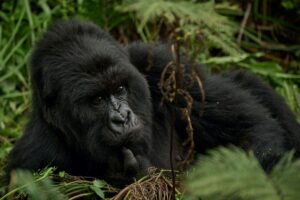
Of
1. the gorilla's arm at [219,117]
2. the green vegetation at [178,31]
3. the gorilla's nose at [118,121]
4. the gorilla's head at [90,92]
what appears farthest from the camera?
the green vegetation at [178,31]

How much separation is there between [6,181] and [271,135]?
1.85 meters

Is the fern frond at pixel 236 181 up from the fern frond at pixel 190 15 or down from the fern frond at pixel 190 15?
up

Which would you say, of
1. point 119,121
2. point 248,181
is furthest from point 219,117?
point 248,181

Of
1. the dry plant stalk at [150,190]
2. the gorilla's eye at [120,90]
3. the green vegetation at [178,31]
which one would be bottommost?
the green vegetation at [178,31]

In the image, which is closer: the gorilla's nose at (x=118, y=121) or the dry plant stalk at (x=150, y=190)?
the dry plant stalk at (x=150, y=190)

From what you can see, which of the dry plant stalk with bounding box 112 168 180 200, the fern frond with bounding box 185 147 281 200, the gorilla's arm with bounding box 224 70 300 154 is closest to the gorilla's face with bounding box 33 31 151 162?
the dry plant stalk with bounding box 112 168 180 200

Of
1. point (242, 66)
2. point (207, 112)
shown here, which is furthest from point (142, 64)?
point (242, 66)

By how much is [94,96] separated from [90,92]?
0.05 meters

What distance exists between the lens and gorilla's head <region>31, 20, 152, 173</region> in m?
4.07

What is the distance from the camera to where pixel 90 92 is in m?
4.10

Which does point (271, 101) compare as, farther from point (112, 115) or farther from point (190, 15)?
point (112, 115)

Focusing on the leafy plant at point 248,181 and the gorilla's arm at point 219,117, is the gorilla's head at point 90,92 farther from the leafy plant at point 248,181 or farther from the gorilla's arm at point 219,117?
the leafy plant at point 248,181

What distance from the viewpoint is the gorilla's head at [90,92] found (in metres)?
4.07

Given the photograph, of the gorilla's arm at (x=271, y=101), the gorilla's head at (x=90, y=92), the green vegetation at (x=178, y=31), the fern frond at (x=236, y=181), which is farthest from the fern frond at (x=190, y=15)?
the fern frond at (x=236, y=181)
